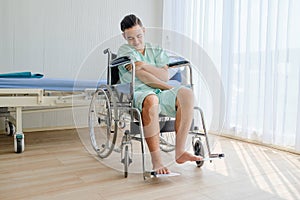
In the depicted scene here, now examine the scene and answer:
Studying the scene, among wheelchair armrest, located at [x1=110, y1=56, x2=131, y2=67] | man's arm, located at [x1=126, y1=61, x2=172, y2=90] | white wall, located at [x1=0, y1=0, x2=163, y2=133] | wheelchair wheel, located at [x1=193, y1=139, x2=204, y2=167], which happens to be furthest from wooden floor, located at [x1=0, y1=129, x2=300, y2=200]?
white wall, located at [x1=0, y1=0, x2=163, y2=133]

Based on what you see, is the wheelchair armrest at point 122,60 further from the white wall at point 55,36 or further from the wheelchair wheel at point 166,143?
the white wall at point 55,36

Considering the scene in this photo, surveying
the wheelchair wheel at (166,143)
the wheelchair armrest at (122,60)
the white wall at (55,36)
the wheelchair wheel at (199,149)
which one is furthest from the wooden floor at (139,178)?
the white wall at (55,36)

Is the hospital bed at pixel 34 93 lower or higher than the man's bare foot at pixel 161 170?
higher

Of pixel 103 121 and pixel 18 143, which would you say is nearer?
pixel 103 121

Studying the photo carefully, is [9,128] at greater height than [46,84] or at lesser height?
lesser

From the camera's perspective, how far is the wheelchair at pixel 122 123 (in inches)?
62.2

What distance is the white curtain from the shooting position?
7.07 feet

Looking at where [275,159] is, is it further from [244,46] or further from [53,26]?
[53,26]

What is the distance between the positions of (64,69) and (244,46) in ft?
5.56

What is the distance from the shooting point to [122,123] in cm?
178

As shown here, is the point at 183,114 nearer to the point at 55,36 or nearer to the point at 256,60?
the point at 256,60

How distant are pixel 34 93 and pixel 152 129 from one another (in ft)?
3.38

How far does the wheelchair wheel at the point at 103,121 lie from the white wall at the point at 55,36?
0.84 metres

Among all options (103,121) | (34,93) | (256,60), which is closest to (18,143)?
(34,93)
